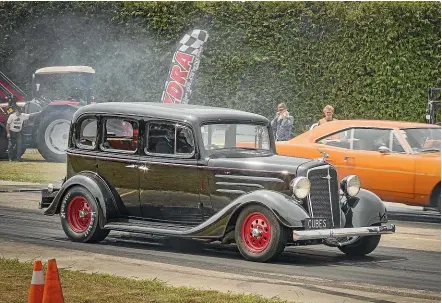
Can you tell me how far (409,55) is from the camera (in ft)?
56.0

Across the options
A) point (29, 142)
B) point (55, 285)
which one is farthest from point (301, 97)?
point (55, 285)

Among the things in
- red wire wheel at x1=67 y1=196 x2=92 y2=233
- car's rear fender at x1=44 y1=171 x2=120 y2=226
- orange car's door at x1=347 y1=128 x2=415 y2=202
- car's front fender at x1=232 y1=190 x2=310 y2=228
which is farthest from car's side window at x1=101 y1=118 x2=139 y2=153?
orange car's door at x1=347 y1=128 x2=415 y2=202

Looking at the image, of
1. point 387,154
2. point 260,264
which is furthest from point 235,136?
point 387,154

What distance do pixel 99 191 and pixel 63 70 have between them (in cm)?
447

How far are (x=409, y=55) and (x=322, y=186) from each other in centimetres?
660

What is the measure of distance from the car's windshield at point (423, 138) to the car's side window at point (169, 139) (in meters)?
4.00

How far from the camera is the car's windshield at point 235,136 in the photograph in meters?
11.4

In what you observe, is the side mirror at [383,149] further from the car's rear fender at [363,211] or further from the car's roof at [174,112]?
the car's rear fender at [363,211]

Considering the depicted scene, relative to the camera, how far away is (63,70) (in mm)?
15688

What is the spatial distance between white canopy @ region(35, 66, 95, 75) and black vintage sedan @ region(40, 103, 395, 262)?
3020 millimetres

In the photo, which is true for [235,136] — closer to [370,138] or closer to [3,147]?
[370,138]

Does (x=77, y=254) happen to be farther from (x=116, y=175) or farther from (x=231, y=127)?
(x=231, y=127)

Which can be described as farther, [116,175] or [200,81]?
[200,81]

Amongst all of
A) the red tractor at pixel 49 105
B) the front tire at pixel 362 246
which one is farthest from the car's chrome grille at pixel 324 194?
the red tractor at pixel 49 105
